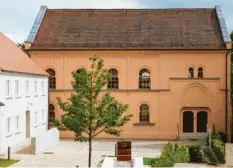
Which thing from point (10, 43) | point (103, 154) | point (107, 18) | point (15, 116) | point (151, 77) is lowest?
point (103, 154)

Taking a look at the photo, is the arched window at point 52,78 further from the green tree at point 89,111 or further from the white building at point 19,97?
the green tree at point 89,111

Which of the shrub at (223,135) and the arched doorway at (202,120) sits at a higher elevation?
the arched doorway at (202,120)

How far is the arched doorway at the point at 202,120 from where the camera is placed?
142 feet

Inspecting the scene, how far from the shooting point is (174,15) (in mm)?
46938

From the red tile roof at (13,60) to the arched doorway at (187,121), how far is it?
1356 centimetres

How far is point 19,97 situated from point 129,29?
48.4 ft

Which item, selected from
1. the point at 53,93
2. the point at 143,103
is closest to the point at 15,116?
the point at 53,93

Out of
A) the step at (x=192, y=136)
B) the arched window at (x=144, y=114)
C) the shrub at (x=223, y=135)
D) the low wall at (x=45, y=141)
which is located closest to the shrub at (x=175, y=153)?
the low wall at (x=45, y=141)

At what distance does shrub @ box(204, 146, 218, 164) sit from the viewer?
29.7m

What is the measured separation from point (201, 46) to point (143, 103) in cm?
752

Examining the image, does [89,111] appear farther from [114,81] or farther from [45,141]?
[114,81]

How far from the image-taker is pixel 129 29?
4550cm

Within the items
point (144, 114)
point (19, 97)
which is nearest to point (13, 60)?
point (19, 97)

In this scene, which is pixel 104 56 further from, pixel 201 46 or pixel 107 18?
pixel 201 46
